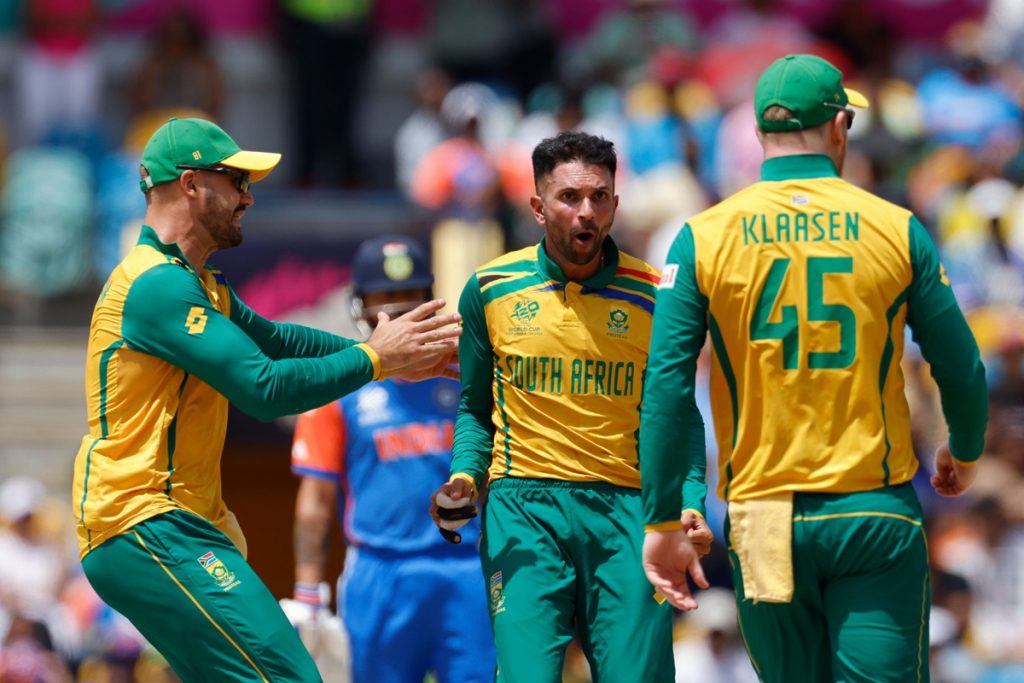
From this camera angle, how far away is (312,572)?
834cm

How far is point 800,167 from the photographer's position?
577 centimetres

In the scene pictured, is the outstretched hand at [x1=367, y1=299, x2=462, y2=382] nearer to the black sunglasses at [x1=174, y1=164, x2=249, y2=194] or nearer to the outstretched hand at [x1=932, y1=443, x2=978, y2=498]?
the black sunglasses at [x1=174, y1=164, x2=249, y2=194]

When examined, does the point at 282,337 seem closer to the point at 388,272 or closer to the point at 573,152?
the point at 388,272

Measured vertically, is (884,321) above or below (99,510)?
above

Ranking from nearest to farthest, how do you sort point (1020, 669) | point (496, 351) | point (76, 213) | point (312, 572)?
point (496, 351) → point (312, 572) → point (1020, 669) → point (76, 213)

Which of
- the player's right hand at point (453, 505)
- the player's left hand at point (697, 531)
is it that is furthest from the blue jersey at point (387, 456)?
the player's left hand at point (697, 531)

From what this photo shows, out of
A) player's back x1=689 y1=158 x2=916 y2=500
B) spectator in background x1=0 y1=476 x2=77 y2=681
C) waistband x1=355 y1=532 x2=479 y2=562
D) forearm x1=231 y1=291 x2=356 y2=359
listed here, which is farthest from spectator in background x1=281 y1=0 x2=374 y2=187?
player's back x1=689 y1=158 x2=916 y2=500

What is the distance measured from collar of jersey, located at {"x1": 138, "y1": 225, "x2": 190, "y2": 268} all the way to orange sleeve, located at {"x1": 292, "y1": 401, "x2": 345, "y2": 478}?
1725 millimetres

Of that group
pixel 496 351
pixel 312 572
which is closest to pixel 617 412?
pixel 496 351

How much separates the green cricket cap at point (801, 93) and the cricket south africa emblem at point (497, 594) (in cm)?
180

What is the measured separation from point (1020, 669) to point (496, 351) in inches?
220

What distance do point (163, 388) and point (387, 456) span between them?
5.71 feet

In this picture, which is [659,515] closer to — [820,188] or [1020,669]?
[820,188]

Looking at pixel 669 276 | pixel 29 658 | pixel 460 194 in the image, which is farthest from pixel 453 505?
pixel 460 194
